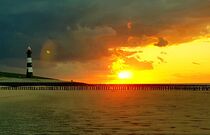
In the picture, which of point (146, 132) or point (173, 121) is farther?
point (173, 121)

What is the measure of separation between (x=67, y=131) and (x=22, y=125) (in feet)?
16.7

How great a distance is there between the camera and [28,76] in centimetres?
15900

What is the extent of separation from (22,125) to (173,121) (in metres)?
13.2

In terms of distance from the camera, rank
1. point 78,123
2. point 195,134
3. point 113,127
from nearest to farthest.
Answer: point 195,134 < point 113,127 < point 78,123

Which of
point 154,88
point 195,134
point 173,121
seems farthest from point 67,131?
point 154,88

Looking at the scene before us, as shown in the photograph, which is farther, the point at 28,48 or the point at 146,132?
the point at 28,48

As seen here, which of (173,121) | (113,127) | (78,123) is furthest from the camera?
(173,121)

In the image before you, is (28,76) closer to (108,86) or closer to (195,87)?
(108,86)

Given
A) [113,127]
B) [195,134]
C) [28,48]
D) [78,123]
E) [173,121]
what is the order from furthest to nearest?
[28,48] → [173,121] → [78,123] → [113,127] → [195,134]

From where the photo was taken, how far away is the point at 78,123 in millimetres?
35562

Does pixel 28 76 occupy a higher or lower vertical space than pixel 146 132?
higher

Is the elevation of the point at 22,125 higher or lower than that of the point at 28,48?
lower

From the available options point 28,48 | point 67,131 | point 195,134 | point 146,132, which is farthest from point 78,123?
point 28,48

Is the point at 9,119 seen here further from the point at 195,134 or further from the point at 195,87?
the point at 195,87
